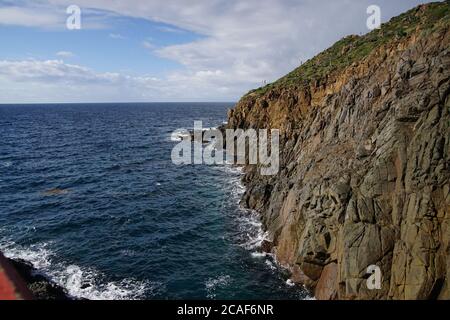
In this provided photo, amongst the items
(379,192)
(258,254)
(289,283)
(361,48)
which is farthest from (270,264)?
(361,48)

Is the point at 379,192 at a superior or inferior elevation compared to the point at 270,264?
superior

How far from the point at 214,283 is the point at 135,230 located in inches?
615

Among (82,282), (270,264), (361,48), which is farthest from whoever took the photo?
(361,48)

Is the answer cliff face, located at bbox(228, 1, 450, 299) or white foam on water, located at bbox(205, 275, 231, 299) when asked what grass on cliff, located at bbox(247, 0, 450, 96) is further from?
white foam on water, located at bbox(205, 275, 231, 299)

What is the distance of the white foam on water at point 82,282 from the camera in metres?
31.3

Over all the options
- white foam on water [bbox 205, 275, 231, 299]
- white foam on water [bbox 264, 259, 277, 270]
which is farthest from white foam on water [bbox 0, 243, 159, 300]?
white foam on water [bbox 264, 259, 277, 270]

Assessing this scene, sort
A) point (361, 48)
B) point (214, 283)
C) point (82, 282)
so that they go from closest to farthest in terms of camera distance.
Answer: point (82, 282)
point (214, 283)
point (361, 48)

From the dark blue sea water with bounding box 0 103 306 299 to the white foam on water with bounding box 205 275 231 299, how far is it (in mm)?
92

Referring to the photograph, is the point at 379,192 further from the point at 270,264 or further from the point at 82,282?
the point at 82,282

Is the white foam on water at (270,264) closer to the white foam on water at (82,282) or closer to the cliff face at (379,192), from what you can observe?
the cliff face at (379,192)

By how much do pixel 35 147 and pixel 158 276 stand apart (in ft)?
257

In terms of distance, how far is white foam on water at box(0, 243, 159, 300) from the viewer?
31.3 meters

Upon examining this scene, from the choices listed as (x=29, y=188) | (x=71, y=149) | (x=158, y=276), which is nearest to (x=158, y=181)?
(x=29, y=188)

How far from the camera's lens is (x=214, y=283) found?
110 feet
